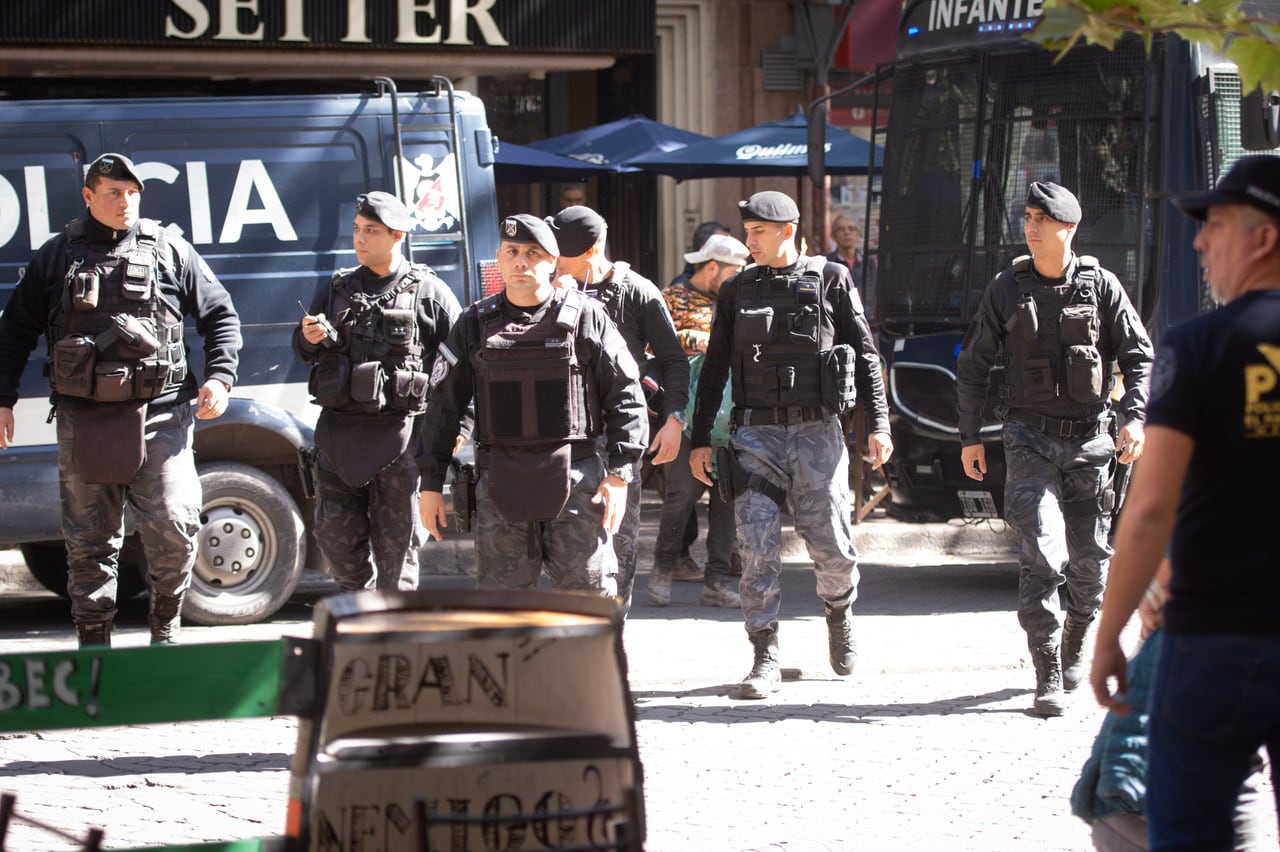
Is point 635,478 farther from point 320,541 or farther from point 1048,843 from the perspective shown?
point 1048,843

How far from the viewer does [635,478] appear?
6836 mm

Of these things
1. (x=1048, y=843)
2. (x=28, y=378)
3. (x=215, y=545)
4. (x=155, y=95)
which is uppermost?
(x=155, y=95)

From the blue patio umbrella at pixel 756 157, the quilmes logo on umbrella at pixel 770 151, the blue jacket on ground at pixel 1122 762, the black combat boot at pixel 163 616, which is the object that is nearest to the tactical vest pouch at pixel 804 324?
the black combat boot at pixel 163 616

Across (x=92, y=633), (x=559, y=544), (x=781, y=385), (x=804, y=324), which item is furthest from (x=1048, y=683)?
(x=92, y=633)

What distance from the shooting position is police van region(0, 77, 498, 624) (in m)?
8.30

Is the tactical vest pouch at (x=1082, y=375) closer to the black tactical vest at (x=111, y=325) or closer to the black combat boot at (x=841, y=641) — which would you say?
the black combat boot at (x=841, y=641)

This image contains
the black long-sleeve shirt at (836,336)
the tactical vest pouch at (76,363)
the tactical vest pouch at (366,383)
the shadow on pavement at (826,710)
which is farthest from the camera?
the black long-sleeve shirt at (836,336)

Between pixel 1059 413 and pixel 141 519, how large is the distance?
11.7 feet

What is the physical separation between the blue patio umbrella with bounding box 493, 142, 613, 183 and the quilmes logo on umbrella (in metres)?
1.03

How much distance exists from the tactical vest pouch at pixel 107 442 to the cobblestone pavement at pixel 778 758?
97 centimetres

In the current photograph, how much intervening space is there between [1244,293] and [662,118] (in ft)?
43.0

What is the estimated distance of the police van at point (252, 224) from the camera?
830 centimetres

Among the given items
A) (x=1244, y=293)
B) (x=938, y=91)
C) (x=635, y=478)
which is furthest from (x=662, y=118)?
(x=1244, y=293)

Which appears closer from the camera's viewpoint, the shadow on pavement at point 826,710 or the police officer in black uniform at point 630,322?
the shadow on pavement at point 826,710
